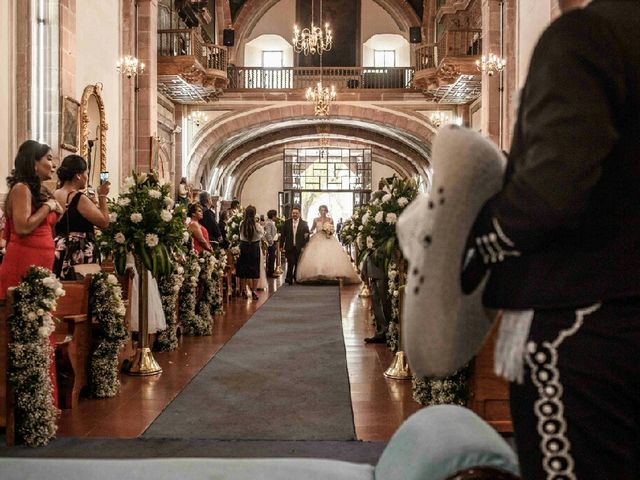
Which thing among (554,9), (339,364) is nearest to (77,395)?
(339,364)

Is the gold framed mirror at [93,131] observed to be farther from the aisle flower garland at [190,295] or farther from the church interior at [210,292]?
the aisle flower garland at [190,295]

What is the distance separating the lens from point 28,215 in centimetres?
471

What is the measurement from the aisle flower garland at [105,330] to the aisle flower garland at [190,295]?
2.37 metres

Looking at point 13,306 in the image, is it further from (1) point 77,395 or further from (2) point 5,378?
(1) point 77,395

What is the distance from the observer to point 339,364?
21.8ft

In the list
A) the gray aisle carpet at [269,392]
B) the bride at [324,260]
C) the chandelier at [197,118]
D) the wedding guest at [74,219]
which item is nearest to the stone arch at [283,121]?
the chandelier at [197,118]

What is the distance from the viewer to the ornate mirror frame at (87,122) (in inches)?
441

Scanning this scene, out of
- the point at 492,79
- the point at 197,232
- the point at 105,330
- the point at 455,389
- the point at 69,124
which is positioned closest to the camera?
the point at 455,389

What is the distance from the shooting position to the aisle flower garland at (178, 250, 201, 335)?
776 cm

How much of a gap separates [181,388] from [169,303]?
173 centimetres

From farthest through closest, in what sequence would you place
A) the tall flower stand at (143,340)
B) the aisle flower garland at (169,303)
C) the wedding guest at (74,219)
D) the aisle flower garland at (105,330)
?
the aisle flower garland at (169,303)
the tall flower stand at (143,340)
the wedding guest at (74,219)
the aisle flower garland at (105,330)

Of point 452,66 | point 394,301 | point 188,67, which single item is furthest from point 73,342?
point 452,66

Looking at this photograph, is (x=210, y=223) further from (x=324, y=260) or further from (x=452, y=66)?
(x=452, y=66)

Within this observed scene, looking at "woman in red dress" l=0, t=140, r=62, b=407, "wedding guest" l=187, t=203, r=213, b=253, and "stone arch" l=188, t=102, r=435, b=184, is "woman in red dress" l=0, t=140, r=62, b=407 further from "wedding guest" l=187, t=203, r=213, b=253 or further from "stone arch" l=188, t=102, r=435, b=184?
"stone arch" l=188, t=102, r=435, b=184
